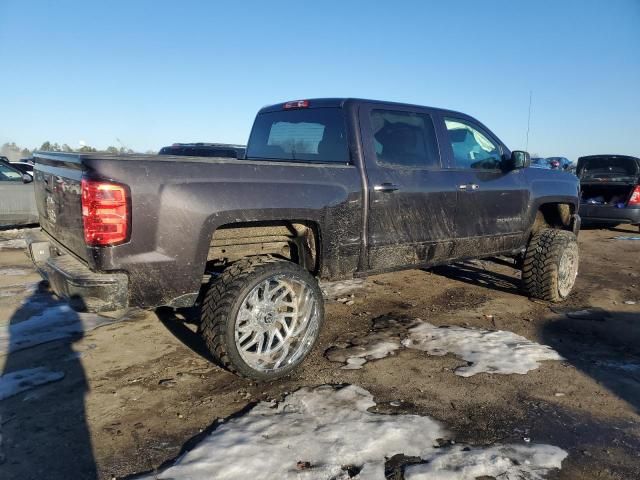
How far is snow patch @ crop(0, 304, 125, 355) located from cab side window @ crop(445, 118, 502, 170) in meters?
3.52

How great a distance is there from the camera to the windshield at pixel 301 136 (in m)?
4.00

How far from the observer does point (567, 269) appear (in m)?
5.41

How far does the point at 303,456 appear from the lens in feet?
7.82

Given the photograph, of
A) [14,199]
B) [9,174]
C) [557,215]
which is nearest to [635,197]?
[557,215]

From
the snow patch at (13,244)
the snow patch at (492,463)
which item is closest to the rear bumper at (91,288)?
the snow patch at (492,463)

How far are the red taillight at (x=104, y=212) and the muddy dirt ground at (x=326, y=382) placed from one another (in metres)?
1.02

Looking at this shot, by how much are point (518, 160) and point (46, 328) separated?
4.50m

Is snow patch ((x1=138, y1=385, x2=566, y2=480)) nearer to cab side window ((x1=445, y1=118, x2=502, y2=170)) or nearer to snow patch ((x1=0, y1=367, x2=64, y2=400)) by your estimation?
snow patch ((x1=0, y1=367, x2=64, y2=400))

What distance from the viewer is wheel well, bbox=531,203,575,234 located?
5.79 metres

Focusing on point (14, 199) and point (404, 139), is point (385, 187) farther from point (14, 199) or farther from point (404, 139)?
point (14, 199)

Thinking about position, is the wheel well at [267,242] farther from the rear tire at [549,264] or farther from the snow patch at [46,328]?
the rear tire at [549,264]

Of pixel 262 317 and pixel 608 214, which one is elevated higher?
pixel 608 214

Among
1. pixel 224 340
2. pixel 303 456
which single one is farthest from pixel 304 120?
pixel 303 456

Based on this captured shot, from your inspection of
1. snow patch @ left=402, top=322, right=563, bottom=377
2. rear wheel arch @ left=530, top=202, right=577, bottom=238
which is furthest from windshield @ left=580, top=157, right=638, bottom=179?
snow patch @ left=402, top=322, right=563, bottom=377
